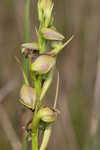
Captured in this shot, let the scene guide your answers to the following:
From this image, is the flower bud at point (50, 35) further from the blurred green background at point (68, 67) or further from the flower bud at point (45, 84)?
the blurred green background at point (68, 67)

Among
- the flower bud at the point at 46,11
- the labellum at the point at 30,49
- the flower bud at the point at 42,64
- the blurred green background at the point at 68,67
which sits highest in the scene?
the flower bud at the point at 46,11

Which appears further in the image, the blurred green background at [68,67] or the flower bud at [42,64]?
the blurred green background at [68,67]

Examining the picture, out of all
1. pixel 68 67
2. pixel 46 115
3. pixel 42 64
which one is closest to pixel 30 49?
pixel 42 64

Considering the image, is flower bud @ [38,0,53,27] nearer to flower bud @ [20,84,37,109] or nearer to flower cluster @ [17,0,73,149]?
flower cluster @ [17,0,73,149]

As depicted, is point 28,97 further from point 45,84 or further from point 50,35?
point 50,35

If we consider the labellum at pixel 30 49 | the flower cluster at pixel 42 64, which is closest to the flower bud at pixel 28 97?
the flower cluster at pixel 42 64

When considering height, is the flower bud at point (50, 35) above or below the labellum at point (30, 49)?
above
